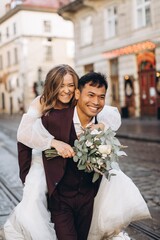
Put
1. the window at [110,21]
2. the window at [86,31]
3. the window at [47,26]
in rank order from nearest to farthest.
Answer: the window at [110,21] → the window at [86,31] → the window at [47,26]

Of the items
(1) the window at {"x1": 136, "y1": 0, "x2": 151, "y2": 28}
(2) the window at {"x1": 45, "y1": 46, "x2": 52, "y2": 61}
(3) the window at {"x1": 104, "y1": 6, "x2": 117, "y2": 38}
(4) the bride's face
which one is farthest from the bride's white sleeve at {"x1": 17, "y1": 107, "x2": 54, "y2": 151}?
(2) the window at {"x1": 45, "y1": 46, "x2": 52, "y2": 61}

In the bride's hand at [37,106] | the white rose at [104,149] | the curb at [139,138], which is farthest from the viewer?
the curb at [139,138]

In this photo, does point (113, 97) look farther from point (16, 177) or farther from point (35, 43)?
point (35, 43)

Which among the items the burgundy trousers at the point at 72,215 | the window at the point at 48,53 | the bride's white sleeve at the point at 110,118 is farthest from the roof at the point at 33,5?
the burgundy trousers at the point at 72,215

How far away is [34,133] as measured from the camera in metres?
2.83

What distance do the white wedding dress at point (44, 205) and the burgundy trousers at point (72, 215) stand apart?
48 mm

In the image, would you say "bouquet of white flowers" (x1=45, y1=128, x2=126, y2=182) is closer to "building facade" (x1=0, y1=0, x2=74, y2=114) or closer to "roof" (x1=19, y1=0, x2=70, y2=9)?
"building facade" (x1=0, y1=0, x2=74, y2=114)

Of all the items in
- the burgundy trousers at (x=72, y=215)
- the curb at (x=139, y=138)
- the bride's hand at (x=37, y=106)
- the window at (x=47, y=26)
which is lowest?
the curb at (x=139, y=138)

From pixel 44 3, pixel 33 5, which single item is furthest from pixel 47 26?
pixel 33 5

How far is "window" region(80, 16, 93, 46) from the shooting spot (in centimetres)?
2509

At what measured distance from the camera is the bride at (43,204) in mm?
2805

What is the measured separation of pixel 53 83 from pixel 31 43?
129 feet

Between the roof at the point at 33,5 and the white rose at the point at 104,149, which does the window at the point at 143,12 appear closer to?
the white rose at the point at 104,149

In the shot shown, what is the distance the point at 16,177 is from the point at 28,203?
15.4ft
